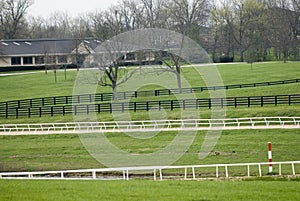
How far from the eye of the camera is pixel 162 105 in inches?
1984

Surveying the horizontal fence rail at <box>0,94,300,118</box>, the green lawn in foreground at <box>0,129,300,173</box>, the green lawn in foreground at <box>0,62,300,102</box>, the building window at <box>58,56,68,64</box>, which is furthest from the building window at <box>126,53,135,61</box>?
the green lawn in foreground at <box>0,129,300,173</box>

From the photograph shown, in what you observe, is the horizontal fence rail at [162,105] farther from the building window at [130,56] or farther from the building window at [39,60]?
the building window at [39,60]

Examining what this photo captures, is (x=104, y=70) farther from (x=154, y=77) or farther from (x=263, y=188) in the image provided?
(x=263, y=188)

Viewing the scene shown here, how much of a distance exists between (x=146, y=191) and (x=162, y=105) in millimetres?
34280

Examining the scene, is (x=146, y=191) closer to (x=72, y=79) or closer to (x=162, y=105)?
(x=162, y=105)

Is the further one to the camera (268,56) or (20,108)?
(268,56)

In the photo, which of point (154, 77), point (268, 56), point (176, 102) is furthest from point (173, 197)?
point (268, 56)

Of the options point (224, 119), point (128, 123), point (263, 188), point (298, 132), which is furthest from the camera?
point (128, 123)

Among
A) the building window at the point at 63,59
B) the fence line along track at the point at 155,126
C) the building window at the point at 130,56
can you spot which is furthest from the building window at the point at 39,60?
the fence line along track at the point at 155,126

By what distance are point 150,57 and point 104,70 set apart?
835cm

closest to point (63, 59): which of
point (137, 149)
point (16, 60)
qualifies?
point (16, 60)

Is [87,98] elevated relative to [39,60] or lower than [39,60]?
lower

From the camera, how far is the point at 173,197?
15125 mm

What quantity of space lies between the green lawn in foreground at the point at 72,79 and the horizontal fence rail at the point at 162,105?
13.5 m
